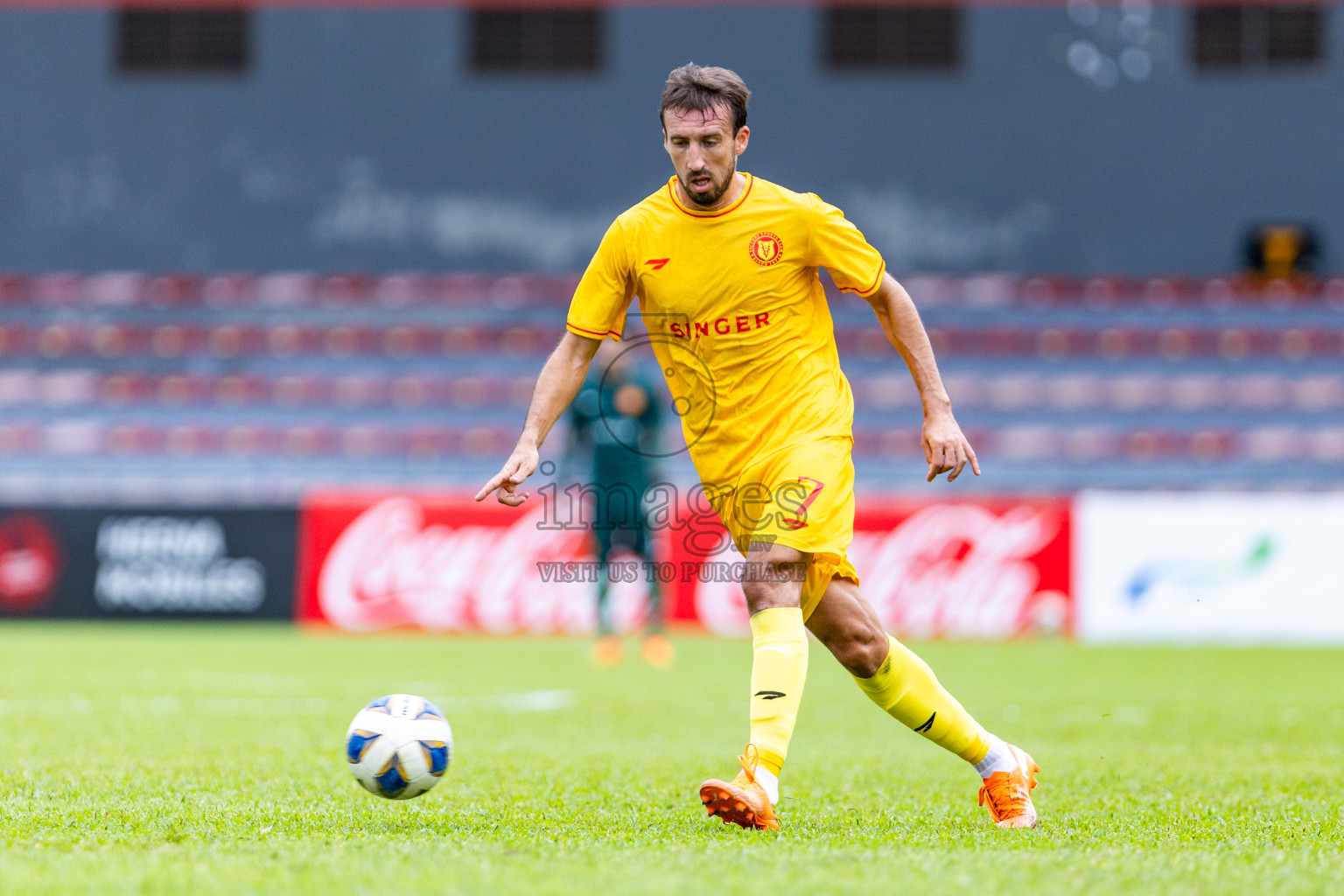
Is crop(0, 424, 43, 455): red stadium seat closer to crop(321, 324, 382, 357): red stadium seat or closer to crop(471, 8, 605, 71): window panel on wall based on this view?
crop(321, 324, 382, 357): red stadium seat

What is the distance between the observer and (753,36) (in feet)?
64.1

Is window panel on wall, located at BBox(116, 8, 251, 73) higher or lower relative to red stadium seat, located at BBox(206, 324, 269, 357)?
higher

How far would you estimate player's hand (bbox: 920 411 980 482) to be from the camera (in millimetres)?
4059

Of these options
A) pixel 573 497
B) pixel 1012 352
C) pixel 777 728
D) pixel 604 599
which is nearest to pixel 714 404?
pixel 777 728

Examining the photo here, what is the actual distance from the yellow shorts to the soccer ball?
1.01 metres

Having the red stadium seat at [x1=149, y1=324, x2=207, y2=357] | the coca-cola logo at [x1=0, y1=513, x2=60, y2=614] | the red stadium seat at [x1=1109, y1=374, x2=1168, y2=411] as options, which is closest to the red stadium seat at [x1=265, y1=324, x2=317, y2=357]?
the red stadium seat at [x1=149, y1=324, x2=207, y2=357]

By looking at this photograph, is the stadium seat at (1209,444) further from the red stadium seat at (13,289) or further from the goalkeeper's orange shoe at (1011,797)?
the red stadium seat at (13,289)

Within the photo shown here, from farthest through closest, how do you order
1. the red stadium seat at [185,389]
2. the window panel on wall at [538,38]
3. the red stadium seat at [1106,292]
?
the window panel on wall at [538,38]
the red stadium seat at [1106,292]
the red stadium seat at [185,389]

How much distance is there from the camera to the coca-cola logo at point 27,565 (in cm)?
1521

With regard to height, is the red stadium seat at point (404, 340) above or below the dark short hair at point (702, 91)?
below

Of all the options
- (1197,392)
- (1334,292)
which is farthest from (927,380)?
(1334,292)

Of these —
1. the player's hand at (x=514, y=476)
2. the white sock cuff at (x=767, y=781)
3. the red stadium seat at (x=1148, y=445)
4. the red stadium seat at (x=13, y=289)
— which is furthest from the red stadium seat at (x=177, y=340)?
the white sock cuff at (x=767, y=781)

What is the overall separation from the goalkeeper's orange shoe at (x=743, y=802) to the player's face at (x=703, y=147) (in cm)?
154

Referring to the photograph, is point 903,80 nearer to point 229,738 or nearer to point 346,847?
point 229,738
